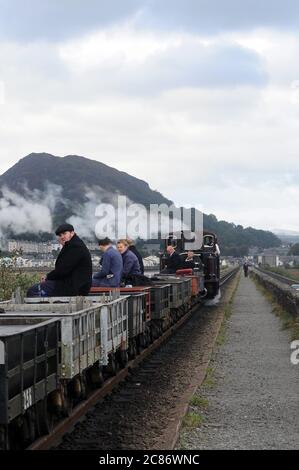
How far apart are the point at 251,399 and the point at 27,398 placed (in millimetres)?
5258

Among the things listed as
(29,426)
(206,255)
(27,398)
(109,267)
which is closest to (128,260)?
(109,267)

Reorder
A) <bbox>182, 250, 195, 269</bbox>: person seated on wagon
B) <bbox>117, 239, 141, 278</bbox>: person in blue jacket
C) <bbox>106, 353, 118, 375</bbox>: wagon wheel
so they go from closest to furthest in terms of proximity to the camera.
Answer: <bbox>106, 353, 118, 375</bbox>: wagon wheel, <bbox>117, 239, 141, 278</bbox>: person in blue jacket, <bbox>182, 250, 195, 269</bbox>: person seated on wagon

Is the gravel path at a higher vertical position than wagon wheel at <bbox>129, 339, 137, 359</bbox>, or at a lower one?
lower

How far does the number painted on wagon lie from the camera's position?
6.79m

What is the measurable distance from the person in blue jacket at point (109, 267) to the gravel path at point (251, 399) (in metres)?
2.50

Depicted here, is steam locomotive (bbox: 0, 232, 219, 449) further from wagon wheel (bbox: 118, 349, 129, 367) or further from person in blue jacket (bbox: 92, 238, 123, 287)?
person in blue jacket (bbox: 92, 238, 123, 287)

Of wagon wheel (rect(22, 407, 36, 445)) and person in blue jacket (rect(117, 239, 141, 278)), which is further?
person in blue jacket (rect(117, 239, 141, 278))

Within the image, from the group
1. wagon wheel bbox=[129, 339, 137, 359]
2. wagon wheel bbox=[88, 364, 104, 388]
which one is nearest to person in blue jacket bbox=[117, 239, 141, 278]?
wagon wheel bbox=[129, 339, 137, 359]

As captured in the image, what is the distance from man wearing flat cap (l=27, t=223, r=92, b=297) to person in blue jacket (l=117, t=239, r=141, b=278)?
4.37m

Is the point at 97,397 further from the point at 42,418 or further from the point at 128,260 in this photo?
the point at 128,260

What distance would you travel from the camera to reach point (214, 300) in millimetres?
38969
